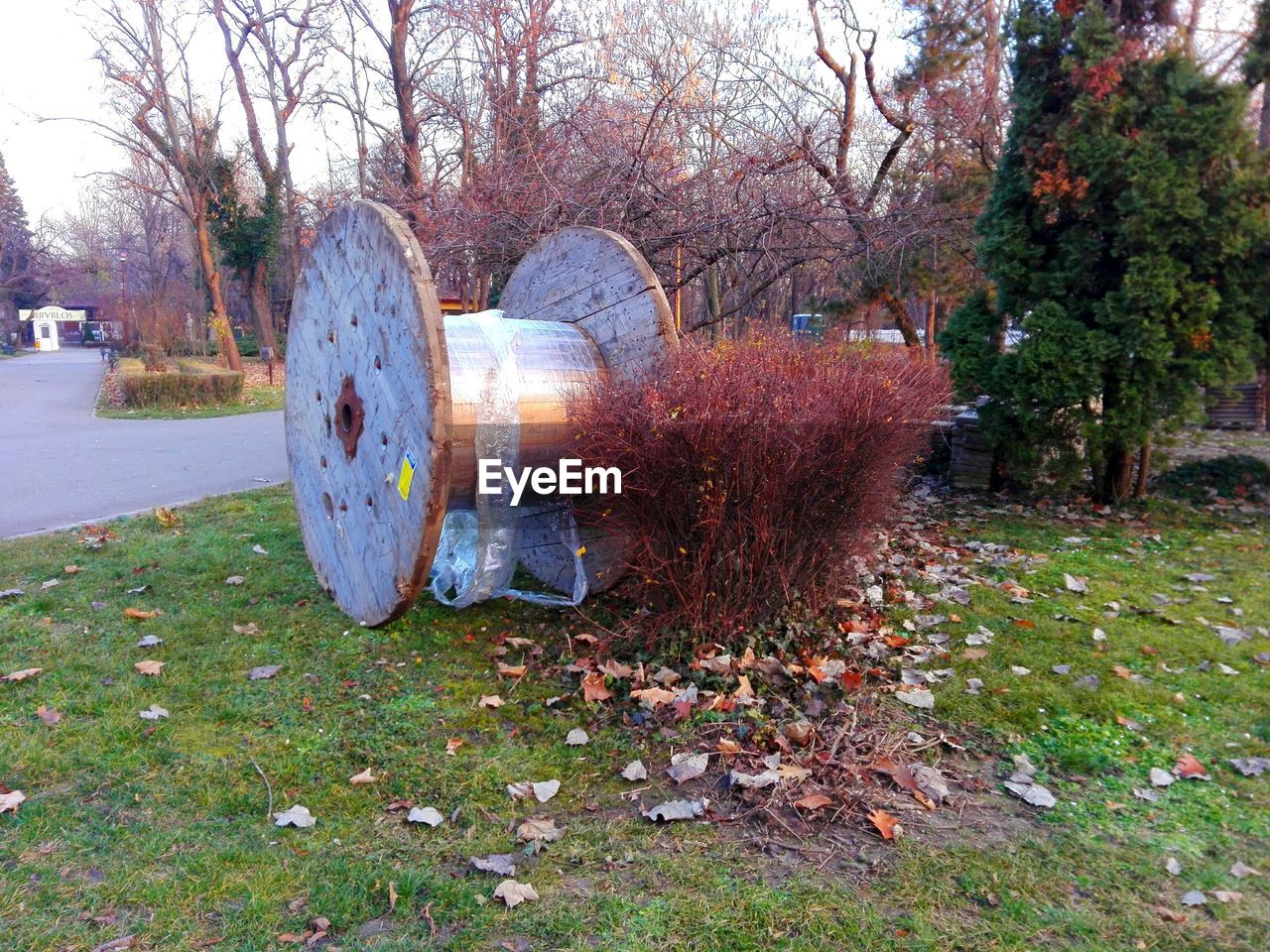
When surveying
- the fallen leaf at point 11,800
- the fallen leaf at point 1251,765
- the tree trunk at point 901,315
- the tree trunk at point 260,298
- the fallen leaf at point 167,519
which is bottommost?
the fallen leaf at point 11,800

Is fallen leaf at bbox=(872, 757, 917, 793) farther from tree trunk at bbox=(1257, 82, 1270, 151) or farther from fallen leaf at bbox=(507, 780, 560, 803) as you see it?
tree trunk at bbox=(1257, 82, 1270, 151)

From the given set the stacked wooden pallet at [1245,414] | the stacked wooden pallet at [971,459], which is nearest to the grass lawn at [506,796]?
the stacked wooden pallet at [971,459]

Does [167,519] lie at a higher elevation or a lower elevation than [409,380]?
lower

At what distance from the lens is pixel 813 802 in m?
3.07

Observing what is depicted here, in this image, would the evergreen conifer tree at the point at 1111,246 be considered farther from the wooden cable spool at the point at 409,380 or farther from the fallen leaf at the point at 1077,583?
the wooden cable spool at the point at 409,380

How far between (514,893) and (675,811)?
0.68 m

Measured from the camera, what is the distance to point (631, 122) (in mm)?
8727

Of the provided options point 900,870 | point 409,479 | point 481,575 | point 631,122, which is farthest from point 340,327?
point 631,122

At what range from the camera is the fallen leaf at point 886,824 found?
2.92 m

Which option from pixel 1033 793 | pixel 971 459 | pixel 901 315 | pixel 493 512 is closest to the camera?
pixel 1033 793

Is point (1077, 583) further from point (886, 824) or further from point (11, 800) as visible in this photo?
point (11, 800)

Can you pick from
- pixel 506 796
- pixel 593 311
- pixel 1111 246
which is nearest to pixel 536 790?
pixel 506 796

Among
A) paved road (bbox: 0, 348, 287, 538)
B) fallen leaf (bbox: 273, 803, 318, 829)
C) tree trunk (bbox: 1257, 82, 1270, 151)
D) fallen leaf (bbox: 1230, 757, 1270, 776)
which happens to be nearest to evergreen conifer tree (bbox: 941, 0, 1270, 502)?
tree trunk (bbox: 1257, 82, 1270, 151)

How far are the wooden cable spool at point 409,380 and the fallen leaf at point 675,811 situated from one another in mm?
1544
